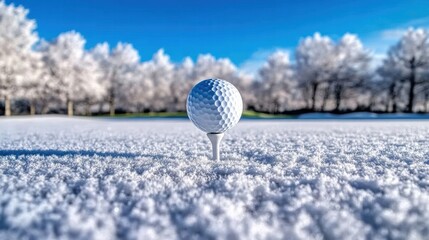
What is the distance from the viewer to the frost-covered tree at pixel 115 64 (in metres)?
30.2

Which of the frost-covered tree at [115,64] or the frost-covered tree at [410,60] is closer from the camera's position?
the frost-covered tree at [410,60]

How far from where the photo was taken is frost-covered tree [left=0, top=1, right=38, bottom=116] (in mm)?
19047

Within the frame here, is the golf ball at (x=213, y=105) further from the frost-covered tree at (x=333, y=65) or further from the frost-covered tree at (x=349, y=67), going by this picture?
the frost-covered tree at (x=349, y=67)

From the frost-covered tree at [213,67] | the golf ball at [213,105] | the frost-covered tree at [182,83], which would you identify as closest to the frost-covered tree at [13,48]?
the frost-covered tree at [182,83]

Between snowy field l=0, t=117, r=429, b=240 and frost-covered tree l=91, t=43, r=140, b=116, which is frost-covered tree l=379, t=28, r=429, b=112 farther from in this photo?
snowy field l=0, t=117, r=429, b=240

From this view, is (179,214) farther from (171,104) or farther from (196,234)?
(171,104)

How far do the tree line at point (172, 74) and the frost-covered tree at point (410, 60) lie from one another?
0.07m

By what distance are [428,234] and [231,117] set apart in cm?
203

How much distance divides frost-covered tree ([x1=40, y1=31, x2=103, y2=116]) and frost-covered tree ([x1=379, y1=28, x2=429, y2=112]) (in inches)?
1048

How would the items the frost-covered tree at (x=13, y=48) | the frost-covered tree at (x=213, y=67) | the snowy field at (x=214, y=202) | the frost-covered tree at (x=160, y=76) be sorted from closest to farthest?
the snowy field at (x=214, y=202) → the frost-covered tree at (x=13, y=48) → the frost-covered tree at (x=160, y=76) → the frost-covered tree at (x=213, y=67)

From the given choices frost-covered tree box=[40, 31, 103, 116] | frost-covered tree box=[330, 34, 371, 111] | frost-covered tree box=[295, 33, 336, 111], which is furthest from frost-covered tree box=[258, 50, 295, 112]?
frost-covered tree box=[40, 31, 103, 116]

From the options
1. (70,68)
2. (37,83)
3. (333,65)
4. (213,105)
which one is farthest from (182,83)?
(213,105)

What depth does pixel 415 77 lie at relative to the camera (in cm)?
2445

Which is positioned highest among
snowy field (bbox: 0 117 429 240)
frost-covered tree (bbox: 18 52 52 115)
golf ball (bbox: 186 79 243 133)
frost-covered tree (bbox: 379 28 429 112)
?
frost-covered tree (bbox: 379 28 429 112)
